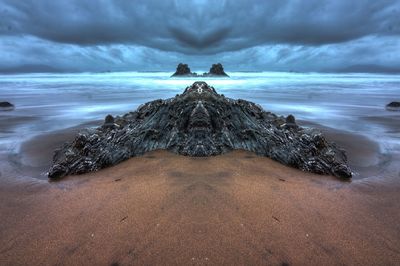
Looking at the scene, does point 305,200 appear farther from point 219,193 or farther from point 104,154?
point 104,154

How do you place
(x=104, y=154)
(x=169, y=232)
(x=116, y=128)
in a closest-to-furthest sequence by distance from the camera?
(x=169, y=232), (x=104, y=154), (x=116, y=128)

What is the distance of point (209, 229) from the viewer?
2.68m

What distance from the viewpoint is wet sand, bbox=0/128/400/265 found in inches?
91.7

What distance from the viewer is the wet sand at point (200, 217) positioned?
233 centimetres

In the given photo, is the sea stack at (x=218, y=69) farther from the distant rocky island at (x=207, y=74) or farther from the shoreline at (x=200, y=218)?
the shoreline at (x=200, y=218)

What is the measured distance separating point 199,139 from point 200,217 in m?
2.18

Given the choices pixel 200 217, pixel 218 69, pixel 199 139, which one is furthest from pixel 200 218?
pixel 218 69

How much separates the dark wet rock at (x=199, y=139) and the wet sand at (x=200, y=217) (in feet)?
1.24

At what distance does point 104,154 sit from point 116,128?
1450 mm

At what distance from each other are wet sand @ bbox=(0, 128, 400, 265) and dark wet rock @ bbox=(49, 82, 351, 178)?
1.24 feet

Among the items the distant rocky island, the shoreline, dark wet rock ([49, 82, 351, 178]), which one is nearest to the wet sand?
the shoreline

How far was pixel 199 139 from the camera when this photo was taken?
491 centimetres

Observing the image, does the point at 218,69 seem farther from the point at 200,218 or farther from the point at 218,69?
the point at 200,218

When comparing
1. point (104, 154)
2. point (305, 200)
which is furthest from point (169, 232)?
point (104, 154)
